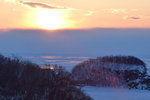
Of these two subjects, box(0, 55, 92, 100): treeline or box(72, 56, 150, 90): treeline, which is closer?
box(0, 55, 92, 100): treeline

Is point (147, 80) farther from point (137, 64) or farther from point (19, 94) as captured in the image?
point (19, 94)

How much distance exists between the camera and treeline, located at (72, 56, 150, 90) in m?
19.6

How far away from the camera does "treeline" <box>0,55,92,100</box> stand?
10781mm

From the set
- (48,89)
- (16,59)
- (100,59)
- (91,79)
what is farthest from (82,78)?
(48,89)

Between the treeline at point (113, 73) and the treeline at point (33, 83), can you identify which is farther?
the treeline at point (113, 73)

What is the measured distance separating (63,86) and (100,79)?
7.84 meters

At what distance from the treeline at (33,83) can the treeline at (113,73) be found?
6.96m

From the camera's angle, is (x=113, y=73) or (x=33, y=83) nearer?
(x=33, y=83)

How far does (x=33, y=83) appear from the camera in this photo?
11.4 metres

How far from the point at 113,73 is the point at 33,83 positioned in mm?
9471

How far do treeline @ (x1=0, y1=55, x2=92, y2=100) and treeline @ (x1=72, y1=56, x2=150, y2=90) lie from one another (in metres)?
6.96

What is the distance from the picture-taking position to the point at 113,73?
65.9 ft

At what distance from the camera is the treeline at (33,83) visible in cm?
1078

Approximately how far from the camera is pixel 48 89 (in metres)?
11.4
